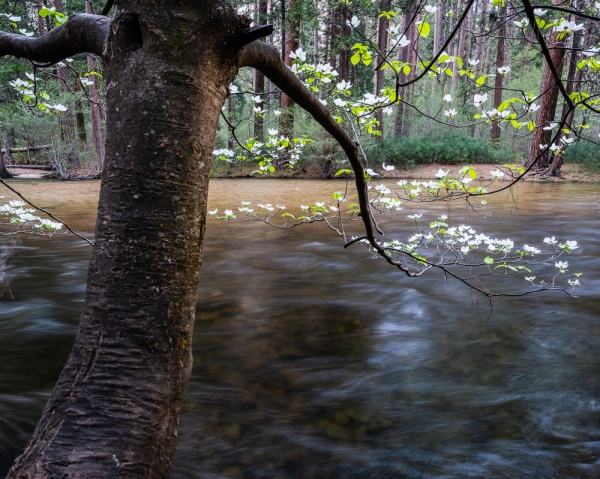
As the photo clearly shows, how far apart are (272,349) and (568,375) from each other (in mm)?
2567

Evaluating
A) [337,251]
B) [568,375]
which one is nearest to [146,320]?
[568,375]

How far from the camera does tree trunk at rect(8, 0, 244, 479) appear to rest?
1.04m

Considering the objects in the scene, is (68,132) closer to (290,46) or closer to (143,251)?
(290,46)

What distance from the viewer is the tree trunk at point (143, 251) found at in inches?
40.8

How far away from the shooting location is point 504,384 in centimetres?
350

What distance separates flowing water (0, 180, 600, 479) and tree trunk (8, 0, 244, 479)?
1.79 m

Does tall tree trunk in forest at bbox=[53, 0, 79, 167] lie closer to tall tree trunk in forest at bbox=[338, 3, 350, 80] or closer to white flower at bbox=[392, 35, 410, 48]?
tall tree trunk in forest at bbox=[338, 3, 350, 80]

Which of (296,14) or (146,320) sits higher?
(296,14)

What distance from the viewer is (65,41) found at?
5.30 ft

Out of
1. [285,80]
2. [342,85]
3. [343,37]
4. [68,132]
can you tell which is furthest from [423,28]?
[68,132]

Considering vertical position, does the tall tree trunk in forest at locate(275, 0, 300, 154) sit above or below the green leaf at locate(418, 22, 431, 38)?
above

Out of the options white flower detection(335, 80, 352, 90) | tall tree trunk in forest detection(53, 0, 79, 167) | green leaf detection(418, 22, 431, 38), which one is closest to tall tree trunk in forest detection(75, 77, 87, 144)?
tall tree trunk in forest detection(53, 0, 79, 167)

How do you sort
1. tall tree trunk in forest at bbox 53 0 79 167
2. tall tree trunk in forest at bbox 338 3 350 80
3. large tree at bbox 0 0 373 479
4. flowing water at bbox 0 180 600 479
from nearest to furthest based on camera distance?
large tree at bbox 0 0 373 479 → flowing water at bbox 0 180 600 479 → tall tree trunk in forest at bbox 338 3 350 80 → tall tree trunk in forest at bbox 53 0 79 167

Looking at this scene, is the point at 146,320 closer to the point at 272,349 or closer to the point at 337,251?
the point at 272,349
